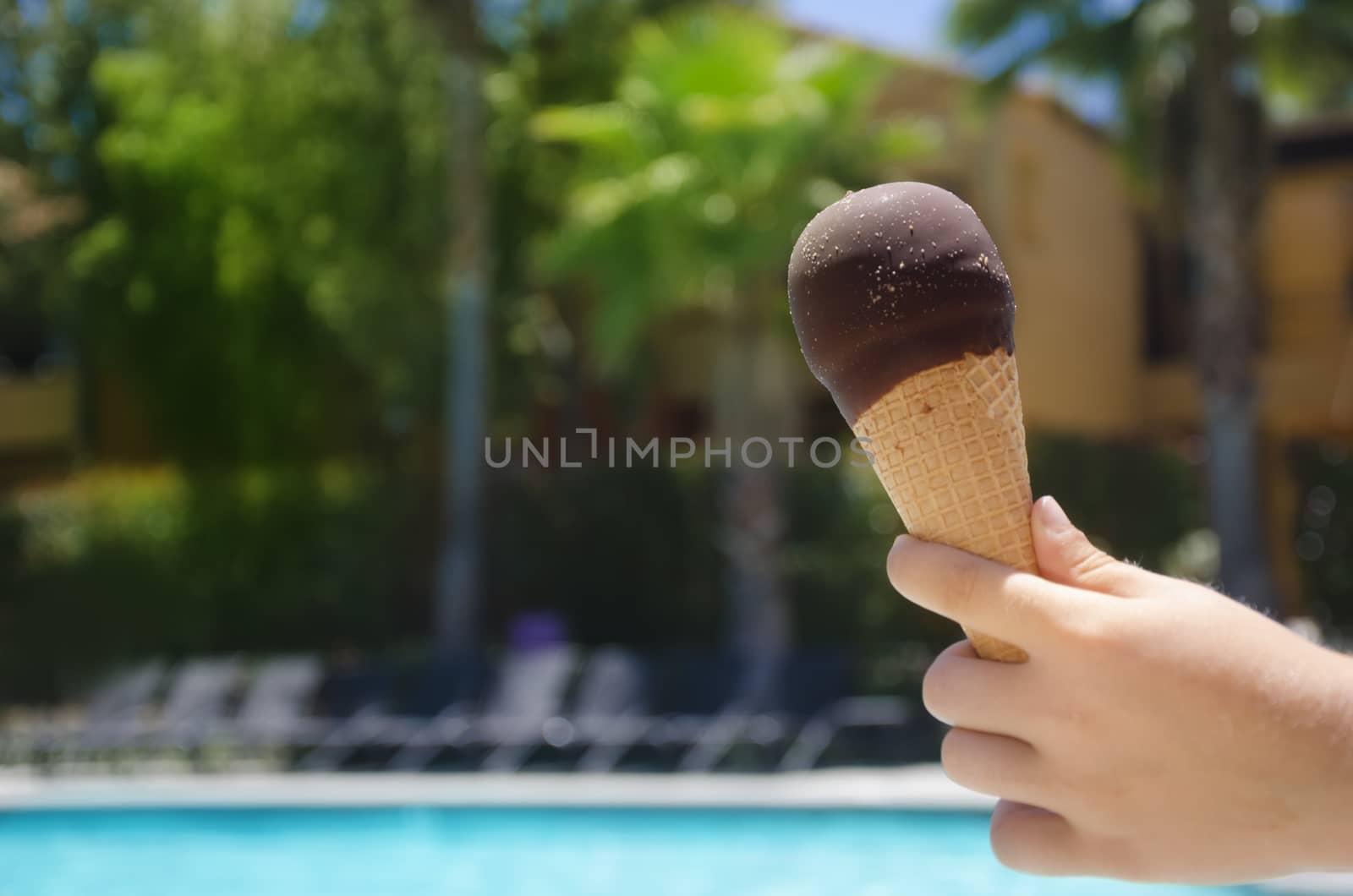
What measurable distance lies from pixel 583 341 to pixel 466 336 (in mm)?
3984

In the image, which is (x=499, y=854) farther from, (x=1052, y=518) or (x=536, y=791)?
(x=1052, y=518)

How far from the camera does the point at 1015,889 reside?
22.5 feet

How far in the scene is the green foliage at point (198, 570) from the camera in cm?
1507

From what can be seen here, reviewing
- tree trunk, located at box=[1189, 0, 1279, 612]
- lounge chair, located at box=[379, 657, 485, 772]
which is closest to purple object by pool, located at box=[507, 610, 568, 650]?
lounge chair, located at box=[379, 657, 485, 772]

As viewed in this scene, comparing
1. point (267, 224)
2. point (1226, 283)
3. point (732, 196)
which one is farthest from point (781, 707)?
point (267, 224)

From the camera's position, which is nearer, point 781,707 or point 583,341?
point 781,707

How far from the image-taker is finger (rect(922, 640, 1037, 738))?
1.18m

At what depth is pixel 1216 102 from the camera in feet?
40.5

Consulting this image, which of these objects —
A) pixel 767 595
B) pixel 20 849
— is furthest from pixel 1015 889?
pixel 20 849

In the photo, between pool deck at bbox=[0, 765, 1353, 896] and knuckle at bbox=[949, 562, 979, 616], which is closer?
knuckle at bbox=[949, 562, 979, 616]

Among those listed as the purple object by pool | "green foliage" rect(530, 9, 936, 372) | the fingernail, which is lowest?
the purple object by pool

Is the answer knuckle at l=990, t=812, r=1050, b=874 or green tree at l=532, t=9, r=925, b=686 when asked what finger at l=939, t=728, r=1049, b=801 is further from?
green tree at l=532, t=9, r=925, b=686

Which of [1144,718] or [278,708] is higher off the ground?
[1144,718]

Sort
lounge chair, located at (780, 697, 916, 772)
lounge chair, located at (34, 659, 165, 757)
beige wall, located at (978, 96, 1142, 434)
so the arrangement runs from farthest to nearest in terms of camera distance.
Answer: beige wall, located at (978, 96, 1142, 434) → lounge chair, located at (34, 659, 165, 757) → lounge chair, located at (780, 697, 916, 772)
